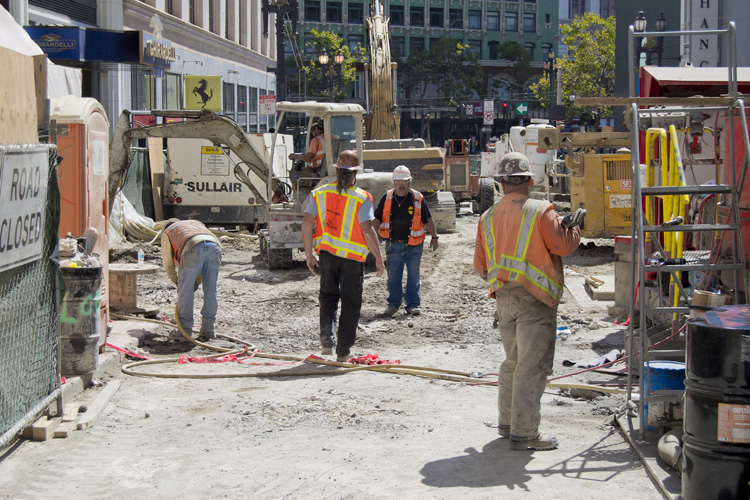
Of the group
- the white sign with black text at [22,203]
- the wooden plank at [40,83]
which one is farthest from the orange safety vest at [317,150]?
the white sign with black text at [22,203]

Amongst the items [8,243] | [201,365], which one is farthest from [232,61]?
[8,243]

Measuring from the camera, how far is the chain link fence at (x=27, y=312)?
16.8 feet

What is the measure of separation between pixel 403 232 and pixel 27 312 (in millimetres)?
6096

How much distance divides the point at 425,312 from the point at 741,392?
7.28m

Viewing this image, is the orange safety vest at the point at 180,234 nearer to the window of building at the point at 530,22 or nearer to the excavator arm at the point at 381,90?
the excavator arm at the point at 381,90

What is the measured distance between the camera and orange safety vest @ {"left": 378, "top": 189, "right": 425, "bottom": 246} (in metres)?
11.1

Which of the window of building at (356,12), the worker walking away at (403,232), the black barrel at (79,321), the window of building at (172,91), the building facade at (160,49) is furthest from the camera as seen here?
Answer: the window of building at (356,12)

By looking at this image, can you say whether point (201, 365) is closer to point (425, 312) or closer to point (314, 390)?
point (314, 390)

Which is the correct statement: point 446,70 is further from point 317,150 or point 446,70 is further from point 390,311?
point 390,311

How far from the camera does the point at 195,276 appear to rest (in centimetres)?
909

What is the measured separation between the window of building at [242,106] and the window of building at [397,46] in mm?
33824

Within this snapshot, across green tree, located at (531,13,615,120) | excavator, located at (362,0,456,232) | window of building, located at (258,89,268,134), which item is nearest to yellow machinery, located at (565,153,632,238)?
excavator, located at (362,0,456,232)

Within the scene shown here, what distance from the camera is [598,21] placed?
1983 inches

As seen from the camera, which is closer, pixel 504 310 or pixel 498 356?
pixel 504 310
